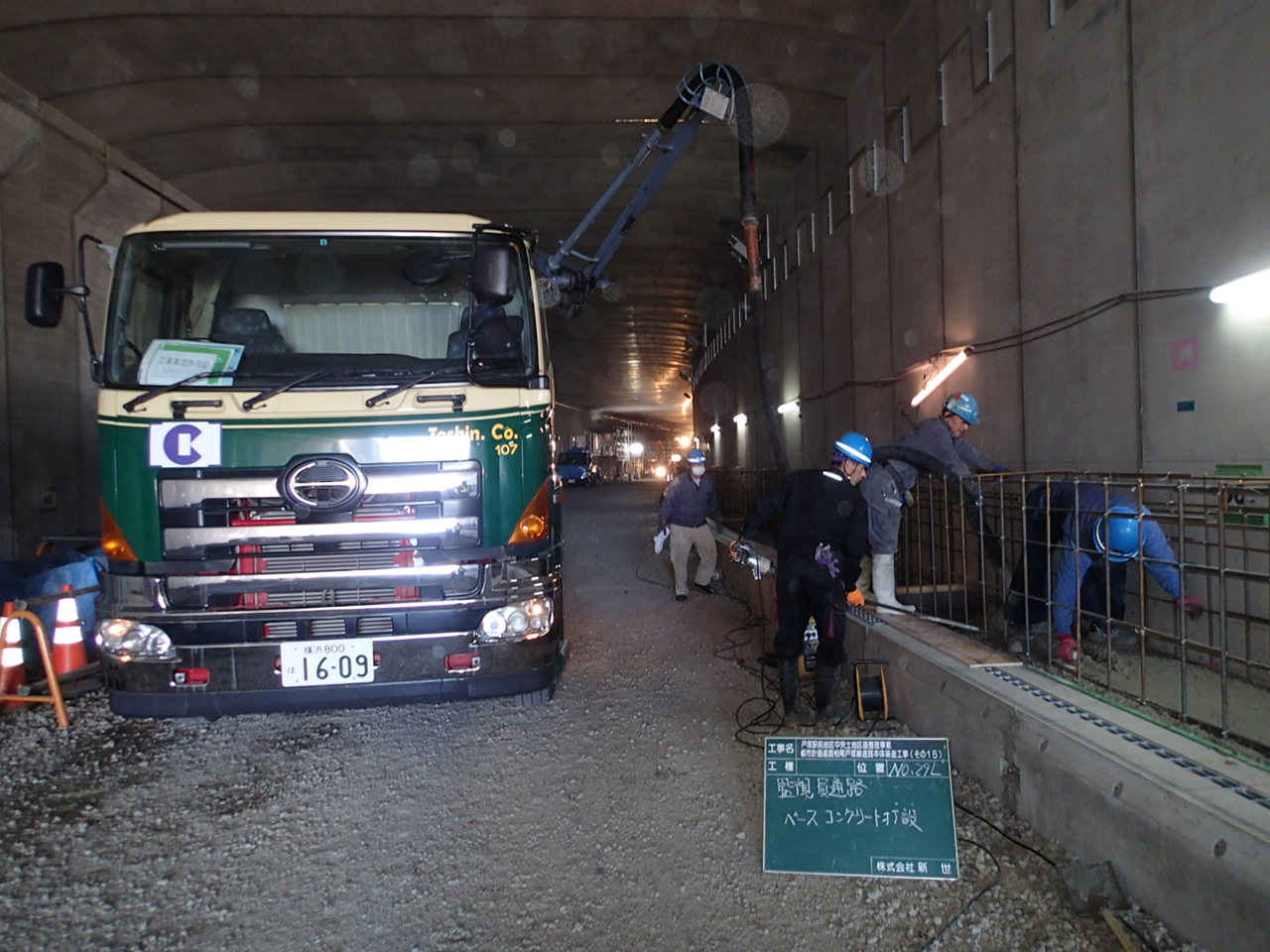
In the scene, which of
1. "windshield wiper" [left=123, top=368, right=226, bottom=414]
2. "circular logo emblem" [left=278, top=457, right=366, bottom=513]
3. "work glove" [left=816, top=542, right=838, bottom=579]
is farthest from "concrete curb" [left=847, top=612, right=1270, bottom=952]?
"windshield wiper" [left=123, top=368, right=226, bottom=414]

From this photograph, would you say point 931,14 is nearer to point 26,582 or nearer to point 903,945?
point 903,945

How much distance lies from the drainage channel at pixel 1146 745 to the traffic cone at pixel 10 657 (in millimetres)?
6250

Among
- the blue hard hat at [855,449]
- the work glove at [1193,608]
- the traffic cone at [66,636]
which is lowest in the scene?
the traffic cone at [66,636]

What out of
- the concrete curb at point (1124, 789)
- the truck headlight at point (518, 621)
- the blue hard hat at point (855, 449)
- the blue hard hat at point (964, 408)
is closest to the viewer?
the concrete curb at point (1124, 789)

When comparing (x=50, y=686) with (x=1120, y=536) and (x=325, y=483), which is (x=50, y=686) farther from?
(x=1120, y=536)

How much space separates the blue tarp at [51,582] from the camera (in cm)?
585

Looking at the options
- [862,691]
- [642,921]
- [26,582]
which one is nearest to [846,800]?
[642,921]

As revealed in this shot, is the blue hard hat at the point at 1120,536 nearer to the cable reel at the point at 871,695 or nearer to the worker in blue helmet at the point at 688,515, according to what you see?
the cable reel at the point at 871,695

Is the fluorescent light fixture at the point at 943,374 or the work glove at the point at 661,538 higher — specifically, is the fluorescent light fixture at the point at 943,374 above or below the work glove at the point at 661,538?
above

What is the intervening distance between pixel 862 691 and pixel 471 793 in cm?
233

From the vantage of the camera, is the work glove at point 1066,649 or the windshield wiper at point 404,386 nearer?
the windshield wiper at point 404,386

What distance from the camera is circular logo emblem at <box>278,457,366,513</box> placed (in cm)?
373

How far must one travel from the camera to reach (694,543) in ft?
31.1

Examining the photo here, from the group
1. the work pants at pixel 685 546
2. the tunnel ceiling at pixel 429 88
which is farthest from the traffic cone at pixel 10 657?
the work pants at pixel 685 546
